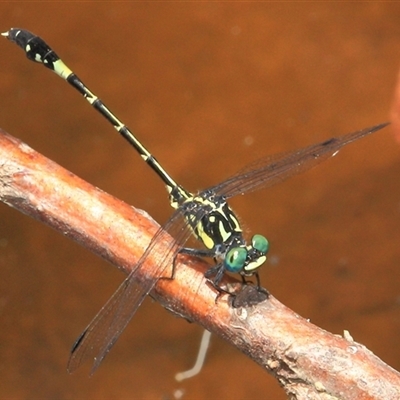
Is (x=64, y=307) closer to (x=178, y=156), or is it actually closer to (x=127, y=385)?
(x=127, y=385)

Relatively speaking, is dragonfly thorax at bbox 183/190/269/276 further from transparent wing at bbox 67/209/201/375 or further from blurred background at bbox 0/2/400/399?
blurred background at bbox 0/2/400/399

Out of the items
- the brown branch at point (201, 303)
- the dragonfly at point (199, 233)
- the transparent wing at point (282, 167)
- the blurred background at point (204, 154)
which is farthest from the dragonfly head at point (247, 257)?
the blurred background at point (204, 154)

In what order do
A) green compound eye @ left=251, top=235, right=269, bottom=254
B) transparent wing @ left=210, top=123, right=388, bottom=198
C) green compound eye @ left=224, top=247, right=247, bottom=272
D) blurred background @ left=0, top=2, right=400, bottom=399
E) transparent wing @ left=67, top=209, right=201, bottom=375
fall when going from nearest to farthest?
transparent wing @ left=67, top=209, right=201, bottom=375, green compound eye @ left=224, top=247, right=247, bottom=272, green compound eye @ left=251, top=235, right=269, bottom=254, transparent wing @ left=210, top=123, right=388, bottom=198, blurred background @ left=0, top=2, right=400, bottom=399

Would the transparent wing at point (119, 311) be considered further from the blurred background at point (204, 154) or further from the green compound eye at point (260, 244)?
the blurred background at point (204, 154)

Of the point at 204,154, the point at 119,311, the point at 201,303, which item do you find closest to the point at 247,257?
the point at 201,303

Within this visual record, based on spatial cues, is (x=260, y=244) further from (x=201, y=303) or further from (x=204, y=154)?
(x=204, y=154)

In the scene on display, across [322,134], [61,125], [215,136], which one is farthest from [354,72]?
[61,125]

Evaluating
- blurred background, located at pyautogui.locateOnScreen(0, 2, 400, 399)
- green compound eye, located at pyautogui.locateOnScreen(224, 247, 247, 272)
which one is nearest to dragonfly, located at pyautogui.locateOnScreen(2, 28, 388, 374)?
green compound eye, located at pyautogui.locateOnScreen(224, 247, 247, 272)
